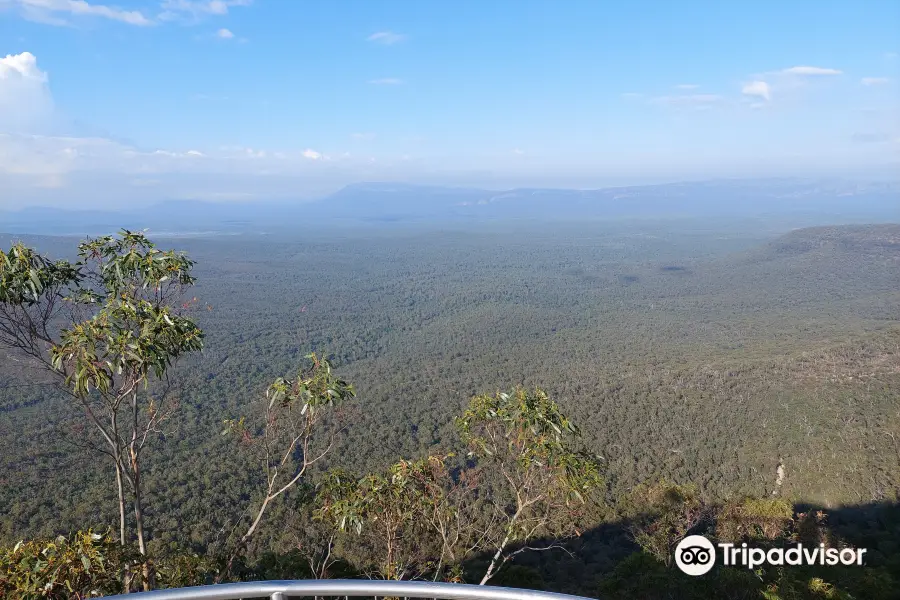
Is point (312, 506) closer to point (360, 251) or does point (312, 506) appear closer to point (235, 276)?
point (235, 276)

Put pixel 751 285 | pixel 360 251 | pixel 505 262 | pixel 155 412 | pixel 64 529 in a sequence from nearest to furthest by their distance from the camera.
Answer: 1. pixel 155 412
2. pixel 64 529
3. pixel 751 285
4. pixel 505 262
5. pixel 360 251

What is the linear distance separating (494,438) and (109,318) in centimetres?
411

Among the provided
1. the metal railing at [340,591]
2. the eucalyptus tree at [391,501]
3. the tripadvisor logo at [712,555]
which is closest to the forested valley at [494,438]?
the eucalyptus tree at [391,501]

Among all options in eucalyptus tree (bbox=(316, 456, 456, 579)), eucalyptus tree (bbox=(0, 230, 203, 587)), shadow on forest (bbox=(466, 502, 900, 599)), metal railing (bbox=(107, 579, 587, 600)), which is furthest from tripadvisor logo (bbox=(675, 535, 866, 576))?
eucalyptus tree (bbox=(0, 230, 203, 587))

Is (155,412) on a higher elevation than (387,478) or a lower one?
higher

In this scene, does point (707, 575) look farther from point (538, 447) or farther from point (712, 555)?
point (538, 447)

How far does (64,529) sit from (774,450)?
28.1 meters

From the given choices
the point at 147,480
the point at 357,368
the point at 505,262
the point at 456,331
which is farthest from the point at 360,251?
the point at 147,480

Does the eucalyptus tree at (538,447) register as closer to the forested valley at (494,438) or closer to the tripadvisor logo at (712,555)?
the forested valley at (494,438)

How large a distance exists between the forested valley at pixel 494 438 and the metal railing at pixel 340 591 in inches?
102

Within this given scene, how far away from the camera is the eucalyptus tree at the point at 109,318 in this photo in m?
4.20

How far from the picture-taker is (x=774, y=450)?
23.8 m

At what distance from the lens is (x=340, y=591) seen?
189 cm

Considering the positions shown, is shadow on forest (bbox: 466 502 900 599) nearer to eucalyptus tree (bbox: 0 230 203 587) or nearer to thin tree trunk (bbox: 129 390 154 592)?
thin tree trunk (bbox: 129 390 154 592)
